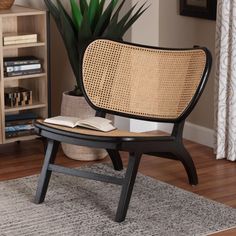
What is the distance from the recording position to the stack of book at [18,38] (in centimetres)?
457

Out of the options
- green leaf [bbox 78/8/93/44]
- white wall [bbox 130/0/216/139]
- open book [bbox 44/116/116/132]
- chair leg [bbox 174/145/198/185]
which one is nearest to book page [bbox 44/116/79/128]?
open book [bbox 44/116/116/132]

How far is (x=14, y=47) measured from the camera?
4598mm

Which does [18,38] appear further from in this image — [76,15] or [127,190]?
[127,190]

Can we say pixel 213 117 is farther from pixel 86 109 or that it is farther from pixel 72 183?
pixel 72 183

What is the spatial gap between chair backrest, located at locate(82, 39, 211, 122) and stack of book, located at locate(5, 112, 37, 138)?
72 centimetres

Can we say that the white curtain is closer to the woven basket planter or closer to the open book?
the open book

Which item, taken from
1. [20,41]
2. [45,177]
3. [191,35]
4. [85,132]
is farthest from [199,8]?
[45,177]

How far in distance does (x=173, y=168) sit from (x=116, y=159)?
1.25 feet

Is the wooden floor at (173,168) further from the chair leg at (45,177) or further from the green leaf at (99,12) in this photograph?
the green leaf at (99,12)

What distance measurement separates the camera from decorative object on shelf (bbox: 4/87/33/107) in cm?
472

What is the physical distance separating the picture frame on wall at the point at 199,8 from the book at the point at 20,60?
3.58 ft

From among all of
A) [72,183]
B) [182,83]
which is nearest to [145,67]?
[182,83]

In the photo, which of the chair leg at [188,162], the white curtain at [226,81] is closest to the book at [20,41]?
the white curtain at [226,81]

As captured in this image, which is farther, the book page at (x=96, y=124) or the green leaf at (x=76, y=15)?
the green leaf at (x=76, y=15)
